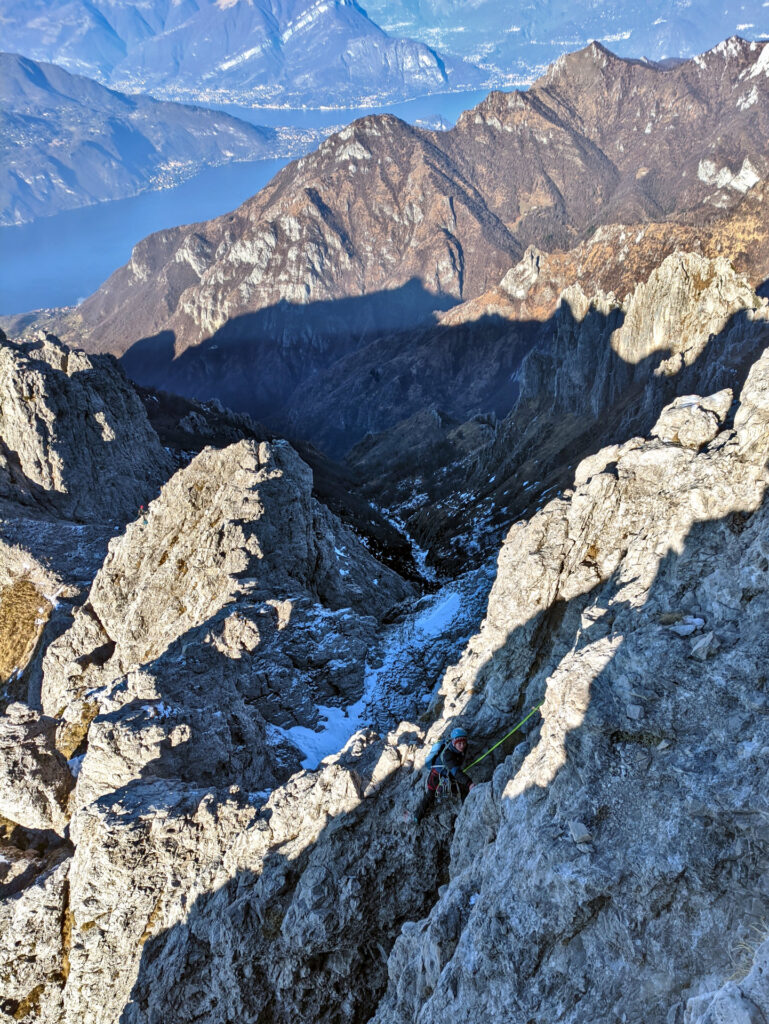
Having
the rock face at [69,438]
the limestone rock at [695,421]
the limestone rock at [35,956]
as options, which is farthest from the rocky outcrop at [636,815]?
the rock face at [69,438]

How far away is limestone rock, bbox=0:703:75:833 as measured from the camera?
82.7ft

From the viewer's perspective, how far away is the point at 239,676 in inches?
1181

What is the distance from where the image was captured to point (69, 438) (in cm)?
6931

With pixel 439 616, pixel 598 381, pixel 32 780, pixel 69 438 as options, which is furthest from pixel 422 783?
pixel 598 381

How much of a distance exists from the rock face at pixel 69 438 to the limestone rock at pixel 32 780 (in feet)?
148

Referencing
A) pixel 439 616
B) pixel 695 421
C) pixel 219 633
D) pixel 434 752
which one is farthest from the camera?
pixel 439 616

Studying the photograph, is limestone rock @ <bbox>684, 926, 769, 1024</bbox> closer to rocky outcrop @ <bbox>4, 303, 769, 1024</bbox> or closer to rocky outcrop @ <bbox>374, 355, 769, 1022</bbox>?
rocky outcrop @ <bbox>4, 303, 769, 1024</bbox>

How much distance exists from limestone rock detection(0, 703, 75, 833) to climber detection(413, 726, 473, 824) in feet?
58.4

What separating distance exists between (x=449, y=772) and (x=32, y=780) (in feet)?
64.1

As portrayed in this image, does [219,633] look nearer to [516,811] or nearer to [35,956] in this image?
[35,956]

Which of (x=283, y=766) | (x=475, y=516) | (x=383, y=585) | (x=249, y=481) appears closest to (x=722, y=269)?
(x=475, y=516)

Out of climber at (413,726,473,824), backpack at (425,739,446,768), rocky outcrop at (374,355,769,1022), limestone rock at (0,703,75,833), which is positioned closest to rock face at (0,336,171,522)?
limestone rock at (0,703,75,833)

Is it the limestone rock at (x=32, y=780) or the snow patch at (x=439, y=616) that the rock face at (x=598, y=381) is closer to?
the snow patch at (x=439, y=616)

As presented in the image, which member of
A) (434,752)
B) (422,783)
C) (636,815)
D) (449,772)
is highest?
(434,752)
